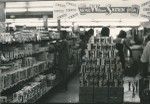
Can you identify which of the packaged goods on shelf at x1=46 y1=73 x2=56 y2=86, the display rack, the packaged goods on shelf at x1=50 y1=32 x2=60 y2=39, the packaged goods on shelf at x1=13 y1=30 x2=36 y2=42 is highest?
the packaged goods on shelf at x1=13 y1=30 x2=36 y2=42

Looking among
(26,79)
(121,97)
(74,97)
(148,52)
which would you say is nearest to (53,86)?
(74,97)

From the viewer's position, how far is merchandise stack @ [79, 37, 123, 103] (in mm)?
9648

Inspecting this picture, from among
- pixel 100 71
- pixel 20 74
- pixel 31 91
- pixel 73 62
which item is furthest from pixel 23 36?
pixel 73 62

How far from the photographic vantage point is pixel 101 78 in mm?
9773

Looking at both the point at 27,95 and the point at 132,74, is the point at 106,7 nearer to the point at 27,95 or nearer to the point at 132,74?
the point at 27,95

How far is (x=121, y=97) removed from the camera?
383 inches

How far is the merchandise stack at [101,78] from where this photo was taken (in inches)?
380

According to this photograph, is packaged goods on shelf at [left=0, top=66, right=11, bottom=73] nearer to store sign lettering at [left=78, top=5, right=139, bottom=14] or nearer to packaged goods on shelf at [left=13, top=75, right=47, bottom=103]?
packaged goods on shelf at [left=13, top=75, right=47, bottom=103]

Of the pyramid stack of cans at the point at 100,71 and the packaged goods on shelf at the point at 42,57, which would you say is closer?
the pyramid stack of cans at the point at 100,71

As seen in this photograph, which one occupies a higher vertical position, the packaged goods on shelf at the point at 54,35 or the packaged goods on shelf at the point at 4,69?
the packaged goods on shelf at the point at 54,35

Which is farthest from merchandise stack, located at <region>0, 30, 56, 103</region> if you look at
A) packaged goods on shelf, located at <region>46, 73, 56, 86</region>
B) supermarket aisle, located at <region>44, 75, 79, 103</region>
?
supermarket aisle, located at <region>44, 75, 79, 103</region>

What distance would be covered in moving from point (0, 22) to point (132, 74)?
876cm

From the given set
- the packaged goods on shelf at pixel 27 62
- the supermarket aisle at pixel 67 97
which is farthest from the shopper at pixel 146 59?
the packaged goods on shelf at pixel 27 62

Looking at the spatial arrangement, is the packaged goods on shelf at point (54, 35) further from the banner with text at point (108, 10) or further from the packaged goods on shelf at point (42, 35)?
the banner with text at point (108, 10)
